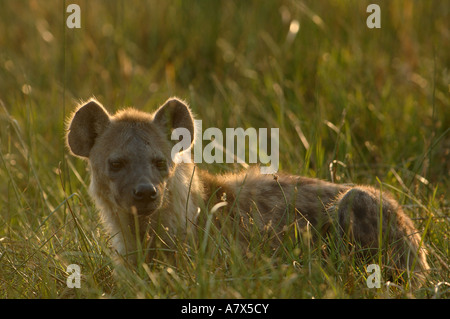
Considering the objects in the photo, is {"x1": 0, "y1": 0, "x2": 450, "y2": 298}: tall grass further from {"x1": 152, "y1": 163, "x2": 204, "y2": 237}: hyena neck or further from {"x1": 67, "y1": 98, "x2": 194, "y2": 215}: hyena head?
{"x1": 67, "y1": 98, "x2": 194, "y2": 215}: hyena head

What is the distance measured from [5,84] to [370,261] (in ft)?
15.3

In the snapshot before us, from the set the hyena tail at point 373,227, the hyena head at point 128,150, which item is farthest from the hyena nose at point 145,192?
the hyena tail at point 373,227

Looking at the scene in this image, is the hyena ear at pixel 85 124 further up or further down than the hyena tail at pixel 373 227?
further up

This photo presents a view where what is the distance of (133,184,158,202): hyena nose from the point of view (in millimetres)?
3412

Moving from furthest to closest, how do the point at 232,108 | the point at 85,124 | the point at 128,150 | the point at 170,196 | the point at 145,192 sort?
the point at 232,108 < the point at 85,124 < the point at 170,196 < the point at 128,150 < the point at 145,192

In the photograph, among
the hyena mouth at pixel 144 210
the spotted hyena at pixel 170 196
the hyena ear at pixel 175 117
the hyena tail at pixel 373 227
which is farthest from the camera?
the hyena ear at pixel 175 117

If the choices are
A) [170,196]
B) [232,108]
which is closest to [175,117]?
[170,196]

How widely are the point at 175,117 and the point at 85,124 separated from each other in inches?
20.6

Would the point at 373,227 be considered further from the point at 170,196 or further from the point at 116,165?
the point at 116,165

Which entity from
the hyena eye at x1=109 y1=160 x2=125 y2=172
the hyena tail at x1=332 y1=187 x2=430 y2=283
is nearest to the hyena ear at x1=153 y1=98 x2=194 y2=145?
the hyena eye at x1=109 y1=160 x2=125 y2=172

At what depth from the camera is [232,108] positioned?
554 cm

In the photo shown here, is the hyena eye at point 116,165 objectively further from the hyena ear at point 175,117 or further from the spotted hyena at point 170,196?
the hyena ear at point 175,117

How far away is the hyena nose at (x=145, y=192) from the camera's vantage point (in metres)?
3.41
